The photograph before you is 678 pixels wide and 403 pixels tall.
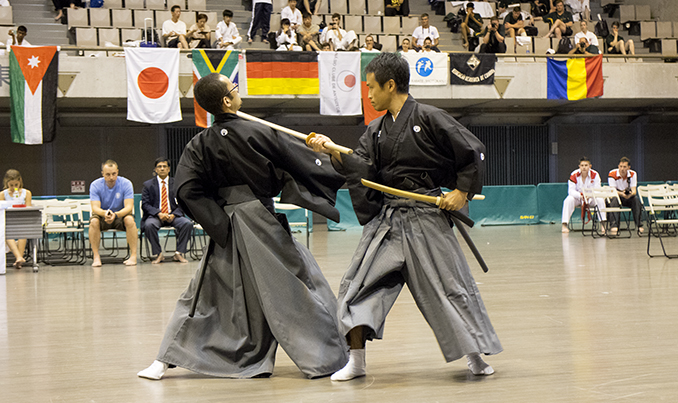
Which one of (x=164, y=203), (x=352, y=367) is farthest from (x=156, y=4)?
(x=352, y=367)

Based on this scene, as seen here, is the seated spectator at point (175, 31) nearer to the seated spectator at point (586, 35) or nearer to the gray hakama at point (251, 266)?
the seated spectator at point (586, 35)

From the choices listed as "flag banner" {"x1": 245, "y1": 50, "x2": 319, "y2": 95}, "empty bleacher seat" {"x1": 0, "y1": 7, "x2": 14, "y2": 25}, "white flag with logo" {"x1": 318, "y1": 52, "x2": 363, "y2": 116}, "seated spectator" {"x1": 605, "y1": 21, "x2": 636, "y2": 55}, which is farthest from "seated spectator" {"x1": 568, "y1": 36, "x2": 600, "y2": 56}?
"empty bleacher seat" {"x1": 0, "y1": 7, "x2": 14, "y2": 25}

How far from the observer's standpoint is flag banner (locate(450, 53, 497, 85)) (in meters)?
14.8

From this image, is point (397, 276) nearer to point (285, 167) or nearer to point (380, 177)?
point (380, 177)

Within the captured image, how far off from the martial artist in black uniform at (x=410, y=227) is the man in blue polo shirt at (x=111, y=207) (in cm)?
624

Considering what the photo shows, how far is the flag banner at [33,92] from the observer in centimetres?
1213

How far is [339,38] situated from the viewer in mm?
15055

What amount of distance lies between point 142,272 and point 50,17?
10369 mm

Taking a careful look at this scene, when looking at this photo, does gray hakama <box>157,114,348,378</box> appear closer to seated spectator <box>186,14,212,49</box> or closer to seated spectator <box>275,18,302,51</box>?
seated spectator <box>186,14,212,49</box>

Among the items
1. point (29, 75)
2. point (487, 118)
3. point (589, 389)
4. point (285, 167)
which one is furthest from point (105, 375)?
point (487, 118)

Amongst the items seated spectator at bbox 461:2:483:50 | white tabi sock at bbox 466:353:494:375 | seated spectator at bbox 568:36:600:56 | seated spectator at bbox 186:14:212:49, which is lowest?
white tabi sock at bbox 466:353:494:375

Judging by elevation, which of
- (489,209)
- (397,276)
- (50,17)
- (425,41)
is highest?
(50,17)

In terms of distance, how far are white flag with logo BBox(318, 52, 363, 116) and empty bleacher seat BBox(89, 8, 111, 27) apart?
5366 millimetres

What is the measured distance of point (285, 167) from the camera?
3.64 m
